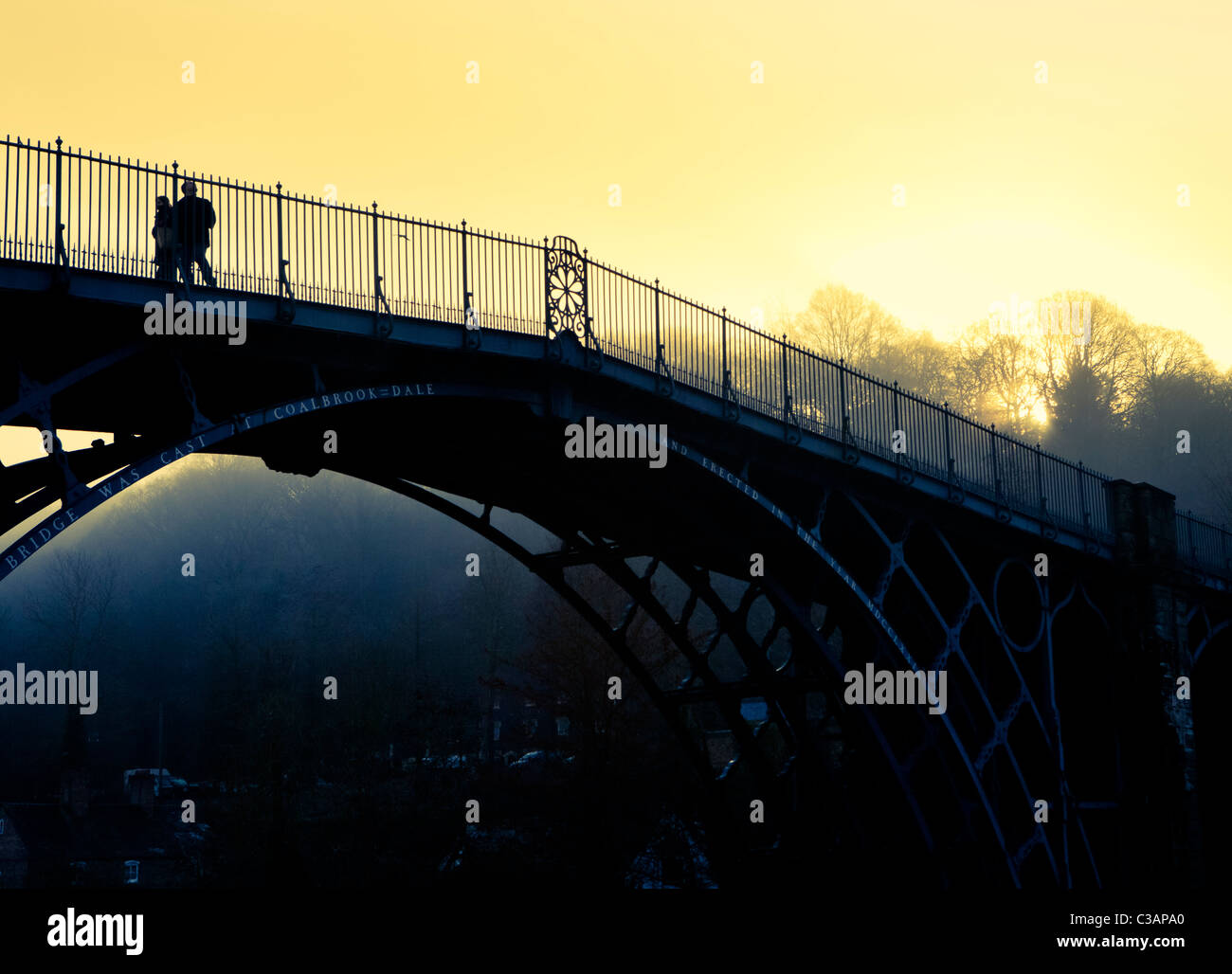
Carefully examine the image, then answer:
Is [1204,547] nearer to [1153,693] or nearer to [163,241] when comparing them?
[1153,693]

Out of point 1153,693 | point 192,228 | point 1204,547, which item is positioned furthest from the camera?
point 1204,547

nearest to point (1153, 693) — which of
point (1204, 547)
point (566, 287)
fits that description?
point (1204, 547)

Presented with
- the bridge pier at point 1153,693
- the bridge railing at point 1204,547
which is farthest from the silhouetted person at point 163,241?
the bridge railing at point 1204,547

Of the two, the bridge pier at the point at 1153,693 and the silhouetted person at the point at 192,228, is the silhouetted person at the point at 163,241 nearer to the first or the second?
the silhouetted person at the point at 192,228

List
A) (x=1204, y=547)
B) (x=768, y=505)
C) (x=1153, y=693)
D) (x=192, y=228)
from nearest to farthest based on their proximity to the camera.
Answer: (x=192, y=228)
(x=768, y=505)
(x=1153, y=693)
(x=1204, y=547)

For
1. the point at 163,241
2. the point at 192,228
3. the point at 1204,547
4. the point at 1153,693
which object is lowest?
the point at 1153,693

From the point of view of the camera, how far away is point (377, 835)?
52938 millimetres

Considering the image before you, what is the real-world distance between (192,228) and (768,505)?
35.4 feet

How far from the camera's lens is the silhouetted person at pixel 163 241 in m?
15.4

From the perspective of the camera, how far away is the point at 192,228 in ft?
50.9

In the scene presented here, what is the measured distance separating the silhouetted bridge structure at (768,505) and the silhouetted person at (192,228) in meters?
0.28

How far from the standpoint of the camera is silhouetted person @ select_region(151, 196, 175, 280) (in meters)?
15.4
